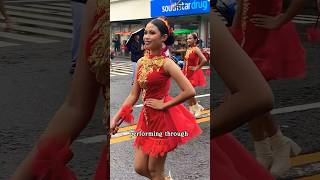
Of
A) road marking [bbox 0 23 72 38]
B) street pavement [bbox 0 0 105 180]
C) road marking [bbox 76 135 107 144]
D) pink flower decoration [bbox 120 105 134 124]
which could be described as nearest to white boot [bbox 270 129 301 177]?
street pavement [bbox 0 0 105 180]

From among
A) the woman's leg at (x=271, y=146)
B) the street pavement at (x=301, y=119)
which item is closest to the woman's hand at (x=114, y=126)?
the street pavement at (x=301, y=119)

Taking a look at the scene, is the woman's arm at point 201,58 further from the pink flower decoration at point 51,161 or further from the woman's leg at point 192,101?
the pink flower decoration at point 51,161

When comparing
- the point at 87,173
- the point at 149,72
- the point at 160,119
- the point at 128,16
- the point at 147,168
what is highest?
the point at 128,16

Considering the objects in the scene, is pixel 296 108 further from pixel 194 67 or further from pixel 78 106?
pixel 194 67

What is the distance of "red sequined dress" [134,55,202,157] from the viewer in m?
1.86

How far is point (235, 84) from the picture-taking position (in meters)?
2.04

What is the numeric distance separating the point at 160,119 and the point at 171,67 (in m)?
0.14

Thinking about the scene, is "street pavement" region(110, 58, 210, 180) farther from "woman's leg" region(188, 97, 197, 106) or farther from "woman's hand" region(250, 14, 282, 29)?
"woman's hand" region(250, 14, 282, 29)

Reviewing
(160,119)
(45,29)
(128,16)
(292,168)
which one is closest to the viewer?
(128,16)

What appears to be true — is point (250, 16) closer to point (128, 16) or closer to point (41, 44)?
point (128, 16)

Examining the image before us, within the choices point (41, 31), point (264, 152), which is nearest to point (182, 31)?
point (264, 152)

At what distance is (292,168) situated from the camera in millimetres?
4656

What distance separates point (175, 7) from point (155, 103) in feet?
0.96

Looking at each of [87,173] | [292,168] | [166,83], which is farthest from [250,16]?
[166,83]
